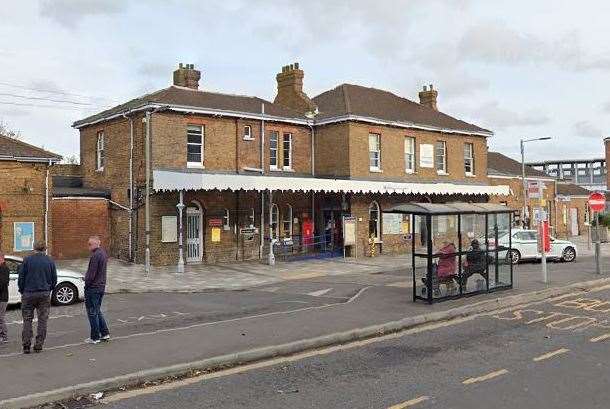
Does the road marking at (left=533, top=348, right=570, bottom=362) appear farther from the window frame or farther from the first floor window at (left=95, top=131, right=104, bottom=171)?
the first floor window at (left=95, top=131, right=104, bottom=171)

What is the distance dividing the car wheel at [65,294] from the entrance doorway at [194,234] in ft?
32.9

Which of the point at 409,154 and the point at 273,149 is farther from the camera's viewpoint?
the point at 409,154

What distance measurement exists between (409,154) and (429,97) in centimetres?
864

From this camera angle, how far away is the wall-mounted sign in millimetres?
33094

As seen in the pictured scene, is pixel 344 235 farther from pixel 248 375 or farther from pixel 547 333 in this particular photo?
pixel 248 375

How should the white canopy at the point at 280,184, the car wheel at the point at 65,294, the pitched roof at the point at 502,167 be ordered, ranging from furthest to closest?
the pitched roof at the point at 502,167 < the white canopy at the point at 280,184 < the car wheel at the point at 65,294

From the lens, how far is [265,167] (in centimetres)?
2866

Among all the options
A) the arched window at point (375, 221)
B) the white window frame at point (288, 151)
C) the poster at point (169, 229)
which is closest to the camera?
the poster at point (169, 229)

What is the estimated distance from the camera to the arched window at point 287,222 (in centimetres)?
2908

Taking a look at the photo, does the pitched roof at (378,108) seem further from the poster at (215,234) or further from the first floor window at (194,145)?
the poster at (215,234)

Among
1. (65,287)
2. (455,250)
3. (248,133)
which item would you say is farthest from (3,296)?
(248,133)

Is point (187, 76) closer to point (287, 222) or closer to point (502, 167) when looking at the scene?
point (287, 222)

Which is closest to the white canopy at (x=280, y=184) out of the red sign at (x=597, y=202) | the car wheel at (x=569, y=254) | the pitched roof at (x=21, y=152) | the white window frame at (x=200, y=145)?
the white window frame at (x=200, y=145)

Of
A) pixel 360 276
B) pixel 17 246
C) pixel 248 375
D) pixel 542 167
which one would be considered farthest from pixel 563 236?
pixel 542 167
